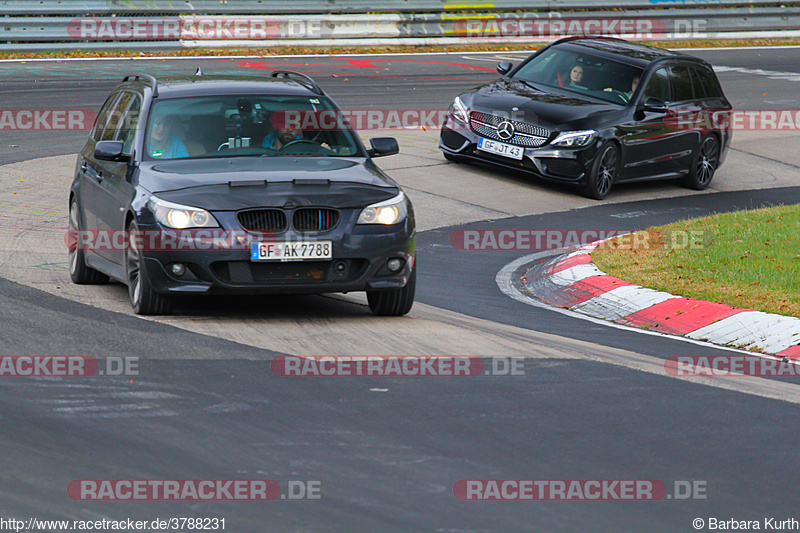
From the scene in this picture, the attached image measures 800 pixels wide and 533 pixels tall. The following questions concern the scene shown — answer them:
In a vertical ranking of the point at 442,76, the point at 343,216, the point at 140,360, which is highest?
the point at 343,216

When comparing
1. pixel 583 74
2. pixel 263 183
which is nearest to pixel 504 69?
pixel 583 74

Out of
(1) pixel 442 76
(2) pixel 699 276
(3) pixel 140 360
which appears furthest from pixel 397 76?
(3) pixel 140 360

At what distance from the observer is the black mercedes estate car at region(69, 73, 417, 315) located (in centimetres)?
745

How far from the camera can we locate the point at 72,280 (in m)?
9.27

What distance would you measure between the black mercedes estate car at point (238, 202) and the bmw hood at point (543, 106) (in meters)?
6.32

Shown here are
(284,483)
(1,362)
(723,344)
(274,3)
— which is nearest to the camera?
(284,483)

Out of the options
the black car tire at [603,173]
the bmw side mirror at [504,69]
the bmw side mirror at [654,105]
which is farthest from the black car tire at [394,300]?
the bmw side mirror at [504,69]

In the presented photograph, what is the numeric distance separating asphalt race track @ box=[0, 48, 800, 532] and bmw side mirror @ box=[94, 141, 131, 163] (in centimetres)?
100

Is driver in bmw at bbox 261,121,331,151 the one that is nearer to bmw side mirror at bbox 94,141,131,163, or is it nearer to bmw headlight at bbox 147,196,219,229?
bmw side mirror at bbox 94,141,131,163

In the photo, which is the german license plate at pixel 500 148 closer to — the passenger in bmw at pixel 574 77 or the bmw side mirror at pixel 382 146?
the passenger in bmw at pixel 574 77

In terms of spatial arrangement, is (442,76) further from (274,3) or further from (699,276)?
(699,276)

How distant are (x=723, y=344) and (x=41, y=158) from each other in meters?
9.95

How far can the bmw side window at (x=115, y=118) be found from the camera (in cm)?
911

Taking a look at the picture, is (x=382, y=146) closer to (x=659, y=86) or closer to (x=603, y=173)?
(x=603, y=173)
